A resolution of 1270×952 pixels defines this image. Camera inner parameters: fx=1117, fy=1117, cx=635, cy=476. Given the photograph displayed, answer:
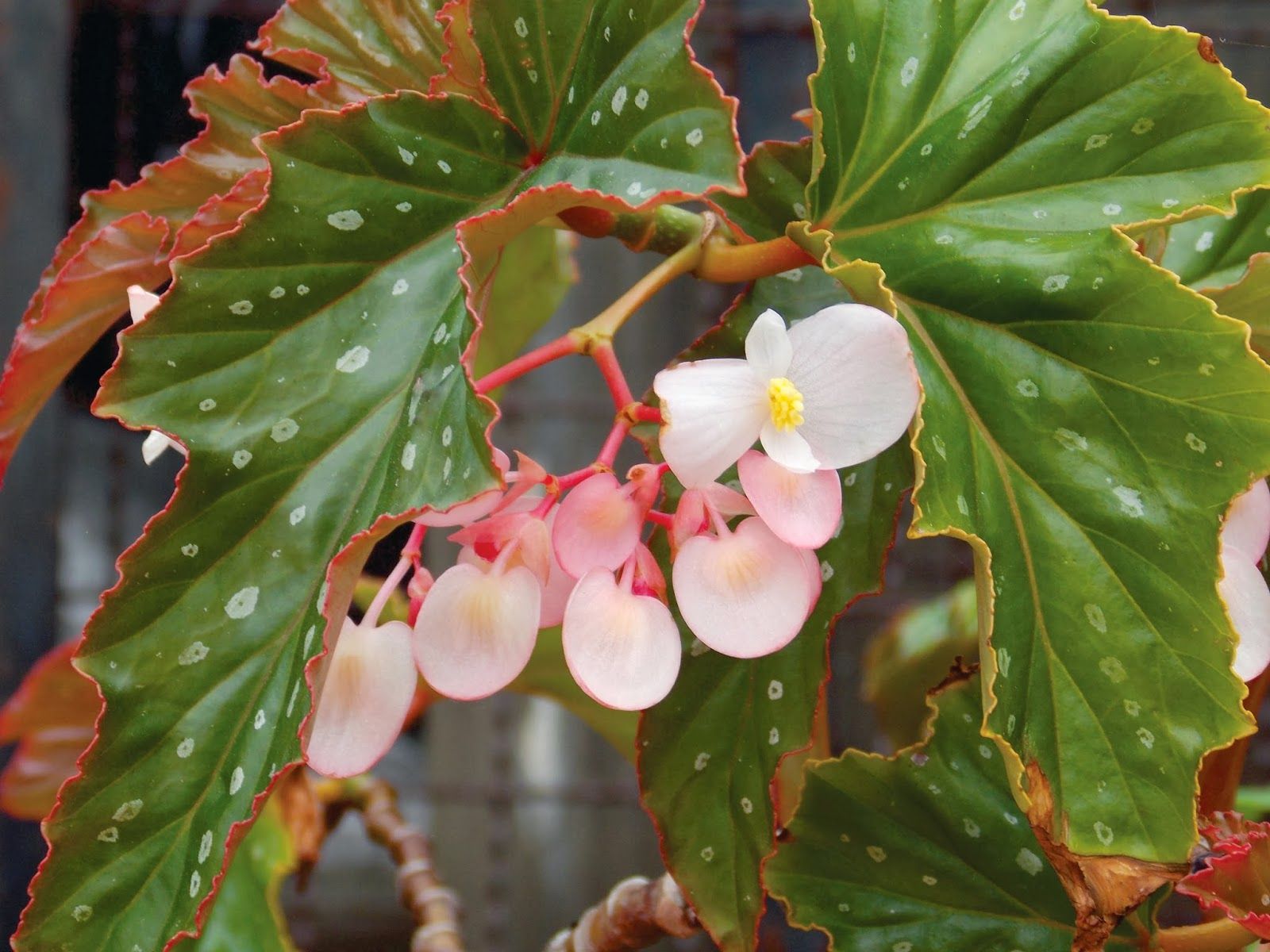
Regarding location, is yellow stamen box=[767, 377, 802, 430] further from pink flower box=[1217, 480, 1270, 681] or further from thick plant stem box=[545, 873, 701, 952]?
thick plant stem box=[545, 873, 701, 952]

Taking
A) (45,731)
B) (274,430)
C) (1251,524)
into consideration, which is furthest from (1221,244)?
(45,731)

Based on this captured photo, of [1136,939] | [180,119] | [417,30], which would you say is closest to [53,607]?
[180,119]

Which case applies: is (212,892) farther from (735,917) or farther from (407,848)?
(407,848)

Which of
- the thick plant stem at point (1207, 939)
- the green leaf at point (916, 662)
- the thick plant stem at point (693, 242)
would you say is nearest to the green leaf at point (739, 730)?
the thick plant stem at point (693, 242)

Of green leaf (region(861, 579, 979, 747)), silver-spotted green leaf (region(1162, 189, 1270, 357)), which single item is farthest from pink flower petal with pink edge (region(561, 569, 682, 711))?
green leaf (region(861, 579, 979, 747))

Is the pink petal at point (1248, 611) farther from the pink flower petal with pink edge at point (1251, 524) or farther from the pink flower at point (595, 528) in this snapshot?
the pink flower at point (595, 528)

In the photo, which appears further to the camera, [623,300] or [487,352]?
[487,352]
